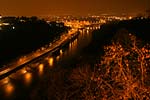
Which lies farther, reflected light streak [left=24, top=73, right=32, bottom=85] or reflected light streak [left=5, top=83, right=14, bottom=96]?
reflected light streak [left=24, top=73, right=32, bottom=85]

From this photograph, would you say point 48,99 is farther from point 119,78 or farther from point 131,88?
point 131,88

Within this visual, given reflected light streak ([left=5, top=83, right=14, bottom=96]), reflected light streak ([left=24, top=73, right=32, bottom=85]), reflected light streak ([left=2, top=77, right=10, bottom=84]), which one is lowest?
reflected light streak ([left=24, top=73, right=32, bottom=85])

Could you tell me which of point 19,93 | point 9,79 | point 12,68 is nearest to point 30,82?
point 9,79

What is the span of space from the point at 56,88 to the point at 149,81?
4517 millimetres

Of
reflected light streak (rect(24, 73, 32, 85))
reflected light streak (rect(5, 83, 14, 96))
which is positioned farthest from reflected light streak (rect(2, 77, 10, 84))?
reflected light streak (rect(24, 73, 32, 85))

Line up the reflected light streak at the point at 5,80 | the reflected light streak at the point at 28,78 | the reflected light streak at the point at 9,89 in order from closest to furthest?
the reflected light streak at the point at 9,89, the reflected light streak at the point at 5,80, the reflected light streak at the point at 28,78

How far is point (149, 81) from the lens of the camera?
941 centimetres

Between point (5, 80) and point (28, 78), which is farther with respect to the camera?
point (28, 78)

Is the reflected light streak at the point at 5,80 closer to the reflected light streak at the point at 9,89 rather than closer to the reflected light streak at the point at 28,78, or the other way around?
the reflected light streak at the point at 9,89

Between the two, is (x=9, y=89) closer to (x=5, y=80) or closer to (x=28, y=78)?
(x=5, y=80)

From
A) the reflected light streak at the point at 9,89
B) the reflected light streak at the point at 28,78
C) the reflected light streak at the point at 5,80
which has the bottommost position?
the reflected light streak at the point at 28,78

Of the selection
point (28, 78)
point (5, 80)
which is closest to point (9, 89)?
point (5, 80)

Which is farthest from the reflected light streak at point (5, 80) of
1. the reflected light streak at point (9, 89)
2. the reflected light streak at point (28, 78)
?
the reflected light streak at point (28, 78)

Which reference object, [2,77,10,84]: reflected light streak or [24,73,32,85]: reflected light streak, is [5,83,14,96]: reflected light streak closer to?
[2,77,10,84]: reflected light streak
